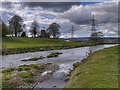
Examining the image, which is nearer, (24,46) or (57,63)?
(57,63)

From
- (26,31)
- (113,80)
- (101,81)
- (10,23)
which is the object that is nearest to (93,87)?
(101,81)

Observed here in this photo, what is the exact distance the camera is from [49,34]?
120 metres

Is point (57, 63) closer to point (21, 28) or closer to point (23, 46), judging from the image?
point (23, 46)

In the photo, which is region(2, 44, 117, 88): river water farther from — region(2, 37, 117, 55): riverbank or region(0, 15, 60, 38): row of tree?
region(0, 15, 60, 38): row of tree

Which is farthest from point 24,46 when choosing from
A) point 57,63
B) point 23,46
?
point 57,63

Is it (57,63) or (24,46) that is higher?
(24,46)

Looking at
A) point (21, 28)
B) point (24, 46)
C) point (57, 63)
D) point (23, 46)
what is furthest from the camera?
point (21, 28)

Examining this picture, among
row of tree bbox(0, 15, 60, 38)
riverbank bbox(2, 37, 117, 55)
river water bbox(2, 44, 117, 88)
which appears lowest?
river water bbox(2, 44, 117, 88)

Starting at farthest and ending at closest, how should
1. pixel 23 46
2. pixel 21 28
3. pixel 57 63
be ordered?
pixel 21 28 < pixel 23 46 < pixel 57 63

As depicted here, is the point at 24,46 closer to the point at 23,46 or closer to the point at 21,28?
the point at 23,46

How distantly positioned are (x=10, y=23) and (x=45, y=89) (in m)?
103

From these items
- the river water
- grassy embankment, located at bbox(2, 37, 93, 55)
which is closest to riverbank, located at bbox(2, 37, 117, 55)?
grassy embankment, located at bbox(2, 37, 93, 55)

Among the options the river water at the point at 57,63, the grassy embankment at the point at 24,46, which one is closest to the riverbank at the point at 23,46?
the grassy embankment at the point at 24,46

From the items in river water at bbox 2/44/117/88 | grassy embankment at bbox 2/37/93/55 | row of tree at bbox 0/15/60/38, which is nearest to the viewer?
river water at bbox 2/44/117/88
